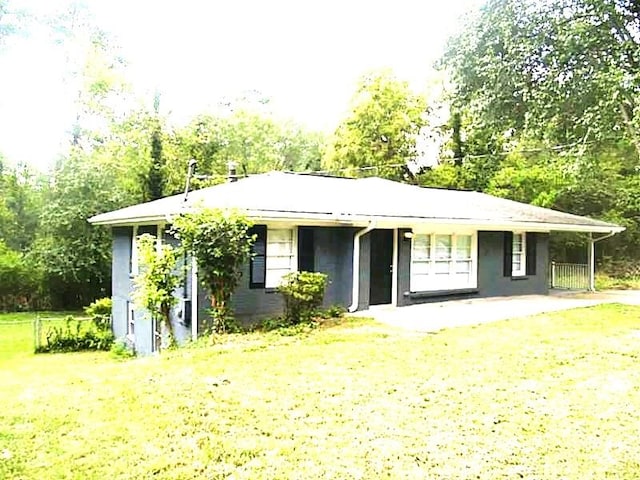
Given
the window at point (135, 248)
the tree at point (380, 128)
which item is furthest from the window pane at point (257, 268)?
the tree at point (380, 128)

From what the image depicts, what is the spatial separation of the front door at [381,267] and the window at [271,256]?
2020 mm

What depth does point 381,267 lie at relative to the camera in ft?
42.5

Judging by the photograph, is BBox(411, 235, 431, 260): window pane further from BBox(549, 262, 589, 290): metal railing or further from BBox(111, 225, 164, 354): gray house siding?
BBox(549, 262, 589, 290): metal railing

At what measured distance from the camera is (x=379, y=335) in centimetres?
929

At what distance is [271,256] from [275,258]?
10cm

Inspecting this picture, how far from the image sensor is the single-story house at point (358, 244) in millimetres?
11117

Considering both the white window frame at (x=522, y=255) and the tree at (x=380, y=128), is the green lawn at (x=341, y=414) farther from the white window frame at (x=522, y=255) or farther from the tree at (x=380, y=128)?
the tree at (x=380, y=128)

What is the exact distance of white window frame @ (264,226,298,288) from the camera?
11.3 meters

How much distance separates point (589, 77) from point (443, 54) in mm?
3523

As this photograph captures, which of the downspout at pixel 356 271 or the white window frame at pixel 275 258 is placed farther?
the downspout at pixel 356 271

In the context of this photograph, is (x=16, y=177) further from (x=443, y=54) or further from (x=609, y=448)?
(x=609, y=448)

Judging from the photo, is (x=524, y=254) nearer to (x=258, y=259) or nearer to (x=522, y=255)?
(x=522, y=255)

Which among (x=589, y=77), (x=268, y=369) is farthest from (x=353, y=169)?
(x=268, y=369)

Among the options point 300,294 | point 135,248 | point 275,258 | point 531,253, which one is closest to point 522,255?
point 531,253
